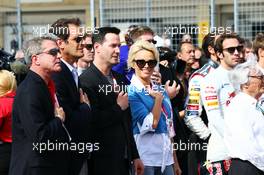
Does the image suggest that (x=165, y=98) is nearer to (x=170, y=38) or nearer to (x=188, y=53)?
→ (x=188, y=53)

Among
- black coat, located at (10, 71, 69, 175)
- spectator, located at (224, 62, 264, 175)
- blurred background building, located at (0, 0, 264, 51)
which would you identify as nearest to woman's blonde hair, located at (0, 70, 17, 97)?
black coat, located at (10, 71, 69, 175)

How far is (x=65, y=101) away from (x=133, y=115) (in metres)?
0.90

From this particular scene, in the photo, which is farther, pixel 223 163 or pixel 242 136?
pixel 223 163

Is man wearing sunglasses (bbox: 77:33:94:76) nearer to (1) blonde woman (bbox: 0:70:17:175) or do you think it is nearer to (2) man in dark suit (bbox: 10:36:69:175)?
(1) blonde woman (bbox: 0:70:17:175)

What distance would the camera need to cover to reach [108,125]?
A: 21.4 ft

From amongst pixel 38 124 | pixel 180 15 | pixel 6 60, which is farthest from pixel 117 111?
pixel 180 15

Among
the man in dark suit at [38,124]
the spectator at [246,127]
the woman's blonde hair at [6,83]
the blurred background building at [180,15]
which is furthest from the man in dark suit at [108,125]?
the blurred background building at [180,15]

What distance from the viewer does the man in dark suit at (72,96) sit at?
624cm

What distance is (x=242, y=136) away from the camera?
6.59 m

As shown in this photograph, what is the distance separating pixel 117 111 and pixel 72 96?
45cm

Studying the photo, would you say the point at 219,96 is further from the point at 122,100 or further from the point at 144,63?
the point at 122,100

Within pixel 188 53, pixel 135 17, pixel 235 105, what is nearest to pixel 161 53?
pixel 188 53

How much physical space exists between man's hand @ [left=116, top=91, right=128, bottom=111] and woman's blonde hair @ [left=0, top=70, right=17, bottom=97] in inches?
52.3

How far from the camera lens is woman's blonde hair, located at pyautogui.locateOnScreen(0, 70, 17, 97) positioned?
24.1 feet
